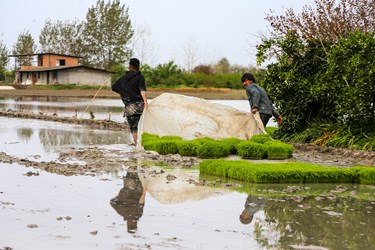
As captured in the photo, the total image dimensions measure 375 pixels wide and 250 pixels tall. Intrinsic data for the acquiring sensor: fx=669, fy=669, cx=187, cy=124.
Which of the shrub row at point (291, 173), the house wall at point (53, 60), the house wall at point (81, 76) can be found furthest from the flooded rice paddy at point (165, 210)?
the house wall at point (53, 60)

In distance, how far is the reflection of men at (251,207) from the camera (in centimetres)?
832

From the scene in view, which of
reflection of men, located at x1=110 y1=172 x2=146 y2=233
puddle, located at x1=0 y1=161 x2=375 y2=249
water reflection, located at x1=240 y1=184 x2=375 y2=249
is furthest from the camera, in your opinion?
reflection of men, located at x1=110 y1=172 x2=146 y2=233

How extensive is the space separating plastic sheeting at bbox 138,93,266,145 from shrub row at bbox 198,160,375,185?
504 cm

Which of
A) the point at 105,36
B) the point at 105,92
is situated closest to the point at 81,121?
the point at 105,92

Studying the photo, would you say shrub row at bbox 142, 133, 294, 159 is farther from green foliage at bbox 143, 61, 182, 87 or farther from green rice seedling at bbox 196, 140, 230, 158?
green foliage at bbox 143, 61, 182, 87

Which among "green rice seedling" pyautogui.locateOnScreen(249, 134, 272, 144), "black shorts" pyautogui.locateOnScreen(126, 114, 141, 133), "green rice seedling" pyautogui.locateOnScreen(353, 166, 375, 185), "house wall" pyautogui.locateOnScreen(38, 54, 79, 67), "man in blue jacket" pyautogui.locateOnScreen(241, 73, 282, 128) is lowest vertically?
"green rice seedling" pyautogui.locateOnScreen(353, 166, 375, 185)

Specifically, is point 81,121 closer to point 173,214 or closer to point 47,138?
point 47,138

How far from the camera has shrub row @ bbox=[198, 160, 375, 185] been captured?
1127 cm

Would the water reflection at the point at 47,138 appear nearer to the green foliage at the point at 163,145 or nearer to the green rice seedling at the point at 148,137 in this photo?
the green rice seedling at the point at 148,137

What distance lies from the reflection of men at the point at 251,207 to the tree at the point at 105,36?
115 m

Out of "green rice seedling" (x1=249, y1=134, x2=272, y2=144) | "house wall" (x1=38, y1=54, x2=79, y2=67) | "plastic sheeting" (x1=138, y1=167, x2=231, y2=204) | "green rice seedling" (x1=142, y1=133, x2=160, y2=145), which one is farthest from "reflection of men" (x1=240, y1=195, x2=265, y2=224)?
"house wall" (x1=38, y1=54, x2=79, y2=67)

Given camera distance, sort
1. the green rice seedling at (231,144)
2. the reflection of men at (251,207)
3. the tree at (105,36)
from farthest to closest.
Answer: the tree at (105,36), the green rice seedling at (231,144), the reflection of men at (251,207)

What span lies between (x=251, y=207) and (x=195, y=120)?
8.65 metres

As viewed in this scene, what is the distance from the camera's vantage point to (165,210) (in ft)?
28.9
